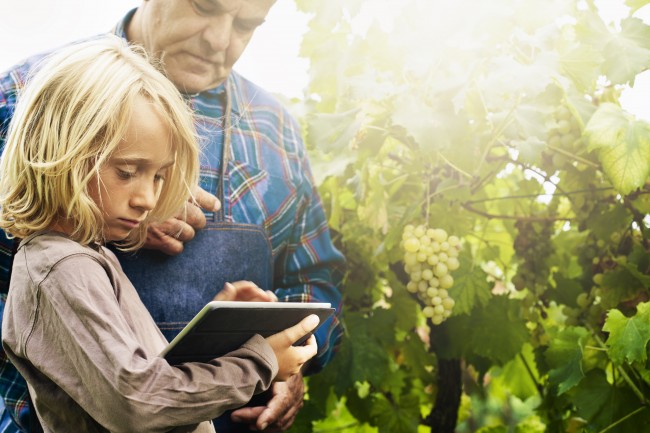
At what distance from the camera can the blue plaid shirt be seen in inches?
61.2

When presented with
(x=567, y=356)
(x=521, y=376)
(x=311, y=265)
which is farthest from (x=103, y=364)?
(x=521, y=376)

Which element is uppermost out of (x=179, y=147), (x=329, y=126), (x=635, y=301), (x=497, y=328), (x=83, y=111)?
(x=83, y=111)

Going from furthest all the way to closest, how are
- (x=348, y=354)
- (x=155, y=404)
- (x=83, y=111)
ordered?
(x=348, y=354) → (x=83, y=111) → (x=155, y=404)

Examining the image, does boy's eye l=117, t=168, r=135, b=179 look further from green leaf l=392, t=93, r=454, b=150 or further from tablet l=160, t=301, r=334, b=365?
green leaf l=392, t=93, r=454, b=150

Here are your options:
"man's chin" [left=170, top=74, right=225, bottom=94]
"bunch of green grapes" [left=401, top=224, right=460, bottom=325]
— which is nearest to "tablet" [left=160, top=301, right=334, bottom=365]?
"man's chin" [left=170, top=74, right=225, bottom=94]

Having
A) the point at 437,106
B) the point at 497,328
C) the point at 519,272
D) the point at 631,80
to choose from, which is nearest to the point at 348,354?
the point at 497,328

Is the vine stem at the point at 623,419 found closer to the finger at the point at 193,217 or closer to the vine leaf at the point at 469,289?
the vine leaf at the point at 469,289

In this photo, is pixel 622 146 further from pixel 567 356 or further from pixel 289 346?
pixel 289 346

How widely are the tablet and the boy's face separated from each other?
226mm

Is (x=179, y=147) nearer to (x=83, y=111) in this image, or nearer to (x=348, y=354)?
(x=83, y=111)

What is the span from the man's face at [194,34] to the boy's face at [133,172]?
0.33 m

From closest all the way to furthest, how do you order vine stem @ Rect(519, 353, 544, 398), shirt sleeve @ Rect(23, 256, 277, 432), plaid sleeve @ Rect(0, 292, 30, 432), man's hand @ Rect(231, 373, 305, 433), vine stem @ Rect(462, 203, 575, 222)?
shirt sleeve @ Rect(23, 256, 277, 432), plaid sleeve @ Rect(0, 292, 30, 432), man's hand @ Rect(231, 373, 305, 433), vine stem @ Rect(462, 203, 575, 222), vine stem @ Rect(519, 353, 544, 398)

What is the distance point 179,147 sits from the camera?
122cm

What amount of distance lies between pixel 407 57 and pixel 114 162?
3.13 ft
